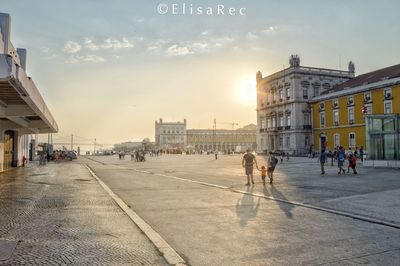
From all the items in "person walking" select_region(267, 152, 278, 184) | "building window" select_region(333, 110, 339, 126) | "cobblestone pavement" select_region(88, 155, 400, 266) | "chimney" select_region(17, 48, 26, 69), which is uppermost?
"chimney" select_region(17, 48, 26, 69)

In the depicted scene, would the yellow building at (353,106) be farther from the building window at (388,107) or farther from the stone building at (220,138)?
the stone building at (220,138)

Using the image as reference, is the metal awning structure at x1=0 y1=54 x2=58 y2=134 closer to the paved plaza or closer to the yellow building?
the paved plaza

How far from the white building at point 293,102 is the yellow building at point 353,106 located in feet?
7.16

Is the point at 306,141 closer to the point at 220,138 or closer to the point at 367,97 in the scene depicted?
the point at 367,97

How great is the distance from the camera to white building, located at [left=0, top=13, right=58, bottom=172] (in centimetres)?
1134

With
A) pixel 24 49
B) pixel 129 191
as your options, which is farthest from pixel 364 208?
pixel 24 49

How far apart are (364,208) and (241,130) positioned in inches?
7031

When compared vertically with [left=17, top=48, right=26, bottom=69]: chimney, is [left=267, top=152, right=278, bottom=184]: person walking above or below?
below

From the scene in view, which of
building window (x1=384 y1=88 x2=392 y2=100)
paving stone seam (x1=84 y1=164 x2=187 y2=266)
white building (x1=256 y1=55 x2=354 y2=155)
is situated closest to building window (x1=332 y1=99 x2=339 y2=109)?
white building (x1=256 y1=55 x2=354 y2=155)

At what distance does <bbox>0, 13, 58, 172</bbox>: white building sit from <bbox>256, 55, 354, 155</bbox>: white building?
47757 millimetres

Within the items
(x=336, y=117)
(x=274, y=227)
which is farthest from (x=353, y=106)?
(x=274, y=227)

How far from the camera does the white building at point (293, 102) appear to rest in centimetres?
7119

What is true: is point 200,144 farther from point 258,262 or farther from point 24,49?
point 258,262

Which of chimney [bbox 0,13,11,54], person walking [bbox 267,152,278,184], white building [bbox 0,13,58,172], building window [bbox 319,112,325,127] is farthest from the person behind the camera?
building window [bbox 319,112,325,127]
